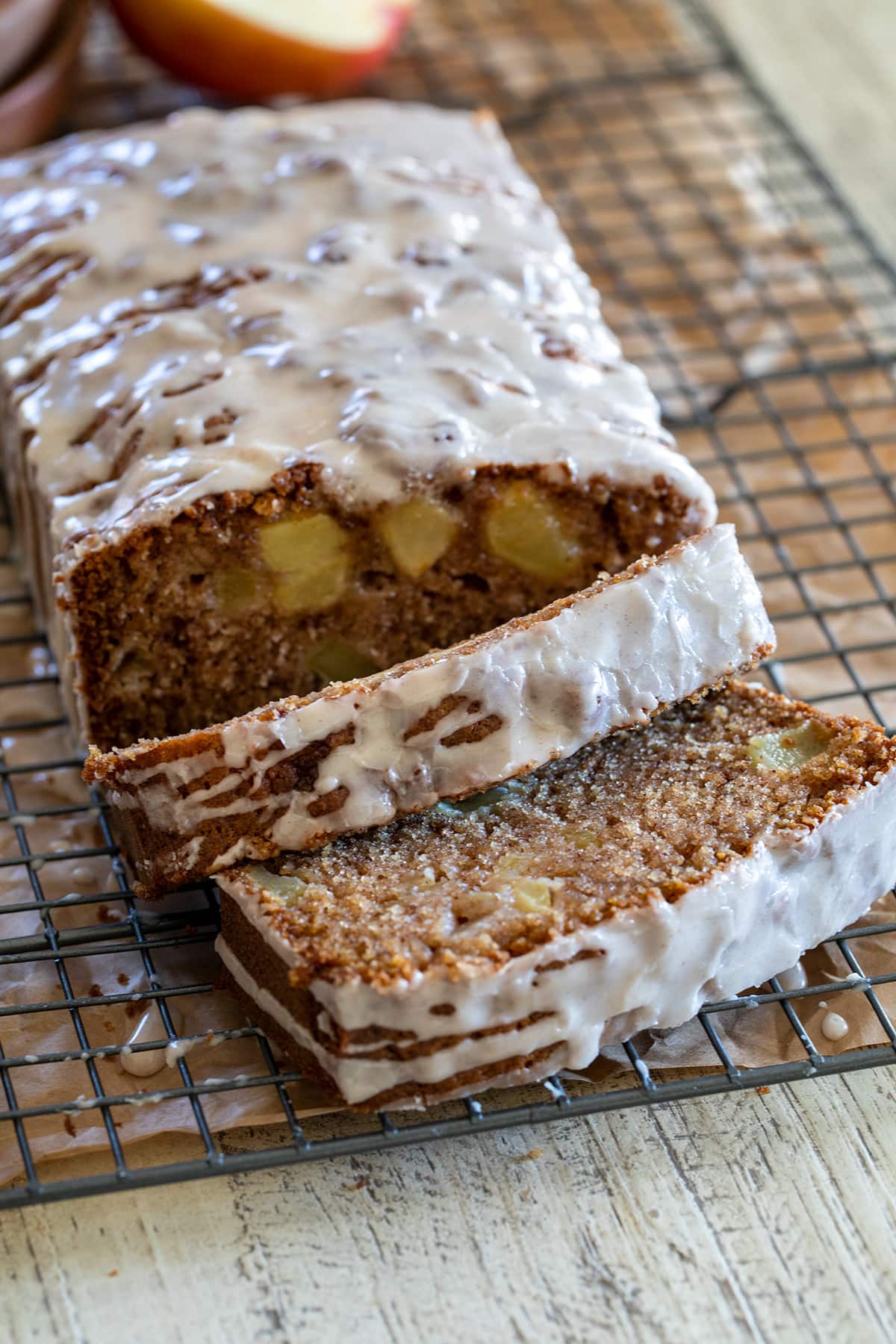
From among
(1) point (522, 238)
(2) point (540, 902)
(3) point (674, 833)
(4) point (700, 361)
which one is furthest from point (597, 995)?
(4) point (700, 361)

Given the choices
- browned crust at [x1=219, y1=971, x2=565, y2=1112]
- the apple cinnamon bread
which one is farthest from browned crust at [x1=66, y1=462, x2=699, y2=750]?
browned crust at [x1=219, y1=971, x2=565, y2=1112]

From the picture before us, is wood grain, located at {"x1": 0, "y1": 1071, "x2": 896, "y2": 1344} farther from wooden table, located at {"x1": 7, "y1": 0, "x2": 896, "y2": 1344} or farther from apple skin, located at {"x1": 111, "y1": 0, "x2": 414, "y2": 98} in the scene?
apple skin, located at {"x1": 111, "y1": 0, "x2": 414, "y2": 98}

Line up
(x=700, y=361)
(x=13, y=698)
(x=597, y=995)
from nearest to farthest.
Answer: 1. (x=597, y=995)
2. (x=13, y=698)
3. (x=700, y=361)

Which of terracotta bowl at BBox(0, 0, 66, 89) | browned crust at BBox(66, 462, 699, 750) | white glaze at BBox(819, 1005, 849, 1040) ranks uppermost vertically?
terracotta bowl at BBox(0, 0, 66, 89)

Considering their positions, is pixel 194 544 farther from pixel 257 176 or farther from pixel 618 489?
pixel 257 176

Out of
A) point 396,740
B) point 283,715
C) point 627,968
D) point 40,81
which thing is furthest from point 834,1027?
point 40,81

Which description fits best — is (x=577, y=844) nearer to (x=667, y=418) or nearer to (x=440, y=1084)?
(x=440, y=1084)

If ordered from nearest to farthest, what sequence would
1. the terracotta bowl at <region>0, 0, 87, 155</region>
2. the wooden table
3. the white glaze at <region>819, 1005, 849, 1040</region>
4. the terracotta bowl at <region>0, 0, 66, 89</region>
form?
the wooden table → the white glaze at <region>819, 1005, 849, 1040</region> → the terracotta bowl at <region>0, 0, 66, 89</region> → the terracotta bowl at <region>0, 0, 87, 155</region>
